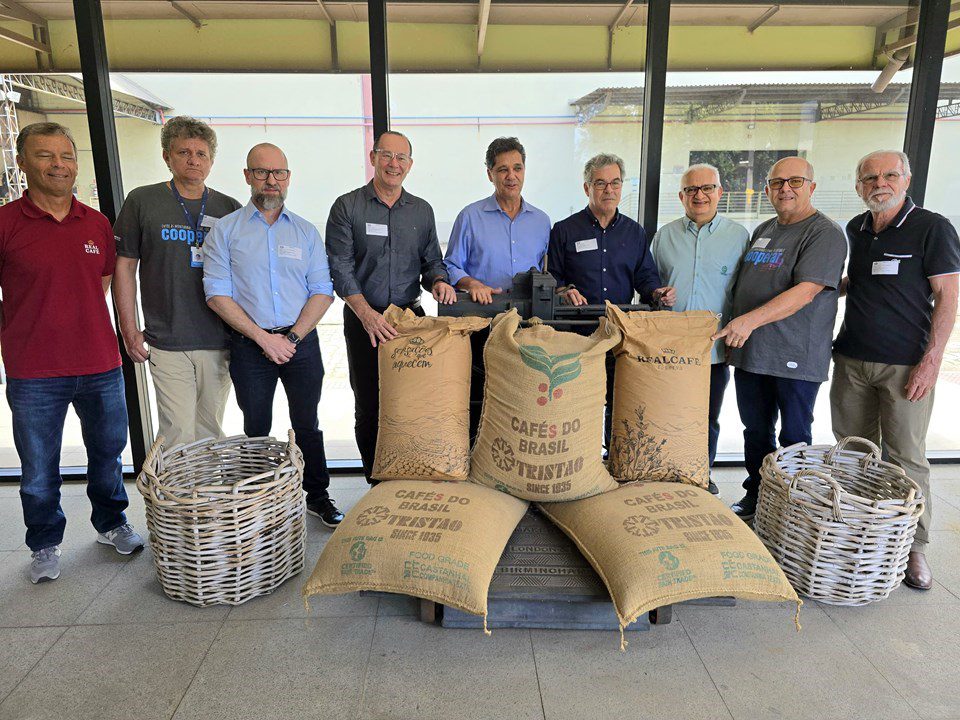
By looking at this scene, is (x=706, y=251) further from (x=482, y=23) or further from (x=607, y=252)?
(x=482, y=23)

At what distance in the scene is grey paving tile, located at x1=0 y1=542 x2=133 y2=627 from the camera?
6.94ft

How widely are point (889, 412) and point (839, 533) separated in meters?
0.68

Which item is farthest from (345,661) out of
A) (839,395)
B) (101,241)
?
(839,395)

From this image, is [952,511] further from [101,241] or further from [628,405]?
[101,241]

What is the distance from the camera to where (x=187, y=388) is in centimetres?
262

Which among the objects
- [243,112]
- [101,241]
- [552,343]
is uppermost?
[243,112]

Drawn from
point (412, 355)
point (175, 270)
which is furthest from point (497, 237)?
point (175, 270)

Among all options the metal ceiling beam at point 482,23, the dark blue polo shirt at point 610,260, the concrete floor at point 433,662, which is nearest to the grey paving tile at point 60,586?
the concrete floor at point 433,662

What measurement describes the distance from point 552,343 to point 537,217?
0.86 m

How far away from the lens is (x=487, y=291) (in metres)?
2.38

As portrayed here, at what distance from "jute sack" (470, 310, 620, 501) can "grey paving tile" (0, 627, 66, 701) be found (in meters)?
1.53

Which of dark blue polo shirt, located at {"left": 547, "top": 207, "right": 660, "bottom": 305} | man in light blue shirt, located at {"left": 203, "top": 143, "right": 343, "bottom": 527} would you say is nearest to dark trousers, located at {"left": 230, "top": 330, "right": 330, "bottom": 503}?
man in light blue shirt, located at {"left": 203, "top": 143, "right": 343, "bottom": 527}

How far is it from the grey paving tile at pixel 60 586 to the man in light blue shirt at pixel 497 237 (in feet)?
6.15

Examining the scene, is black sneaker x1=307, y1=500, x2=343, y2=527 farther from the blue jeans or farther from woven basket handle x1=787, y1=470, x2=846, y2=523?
woven basket handle x1=787, y1=470, x2=846, y2=523
